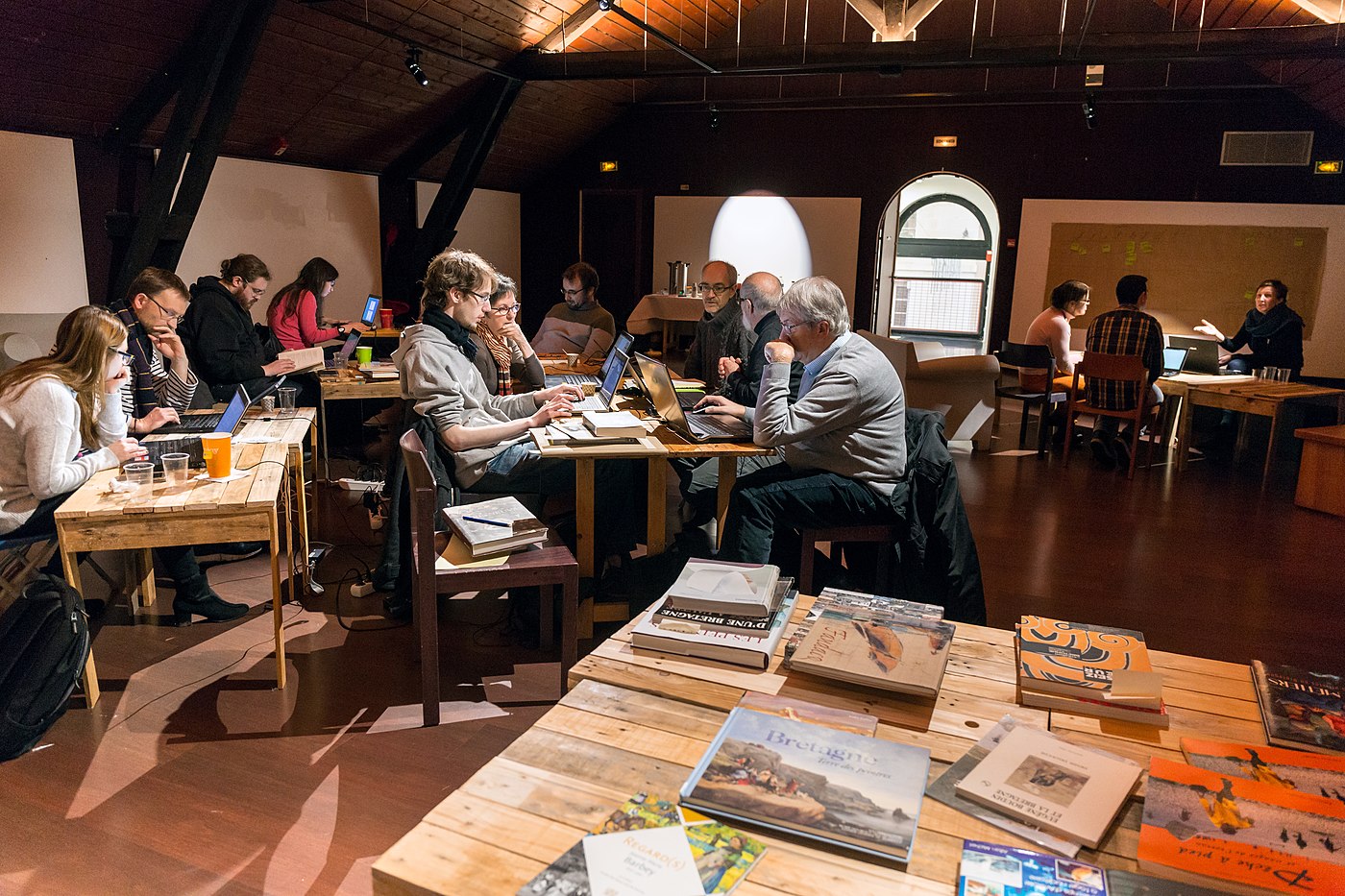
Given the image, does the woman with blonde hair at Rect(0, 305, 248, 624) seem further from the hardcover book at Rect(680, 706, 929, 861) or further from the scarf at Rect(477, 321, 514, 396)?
the hardcover book at Rect(680, 706, 929, 861)

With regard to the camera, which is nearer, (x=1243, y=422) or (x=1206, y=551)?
(x=1206, y=551)

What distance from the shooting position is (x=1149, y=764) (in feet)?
4.71

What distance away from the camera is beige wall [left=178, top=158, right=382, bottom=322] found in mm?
7863

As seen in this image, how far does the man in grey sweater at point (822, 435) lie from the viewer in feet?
10.5

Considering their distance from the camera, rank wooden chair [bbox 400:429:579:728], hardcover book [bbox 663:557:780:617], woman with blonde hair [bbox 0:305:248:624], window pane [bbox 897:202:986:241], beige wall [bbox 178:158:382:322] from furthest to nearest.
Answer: window pane [bbox 897:202:986:241] < beige wall [bbox 178:158:382:322] < woman with blonde hair [bbox 0:305:248:624] < wooden chair [bbox 400:429:579:728] < hardcover book [bbox 663:557:780:617]

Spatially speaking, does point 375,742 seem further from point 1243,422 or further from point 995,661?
point 1243,422

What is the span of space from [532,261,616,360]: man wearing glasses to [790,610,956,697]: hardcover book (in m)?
4.08

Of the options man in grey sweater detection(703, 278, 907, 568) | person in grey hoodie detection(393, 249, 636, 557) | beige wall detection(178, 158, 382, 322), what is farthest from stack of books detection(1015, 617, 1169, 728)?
beige wall detection(178, 158, 382, 322)

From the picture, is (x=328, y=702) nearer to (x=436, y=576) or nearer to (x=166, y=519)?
(x=436, y=576)

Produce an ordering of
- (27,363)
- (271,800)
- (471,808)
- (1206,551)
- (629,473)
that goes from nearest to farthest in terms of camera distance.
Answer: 1. (471,808)
2. (271,800)
3. (27,363)
4. (629,473)
5. (1206,551)

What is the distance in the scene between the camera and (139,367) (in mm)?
3957

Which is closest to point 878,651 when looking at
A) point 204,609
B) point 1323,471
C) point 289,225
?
point 204,609


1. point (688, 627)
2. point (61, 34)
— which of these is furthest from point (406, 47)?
point (688, 627)

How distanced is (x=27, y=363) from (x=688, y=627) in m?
2.52
